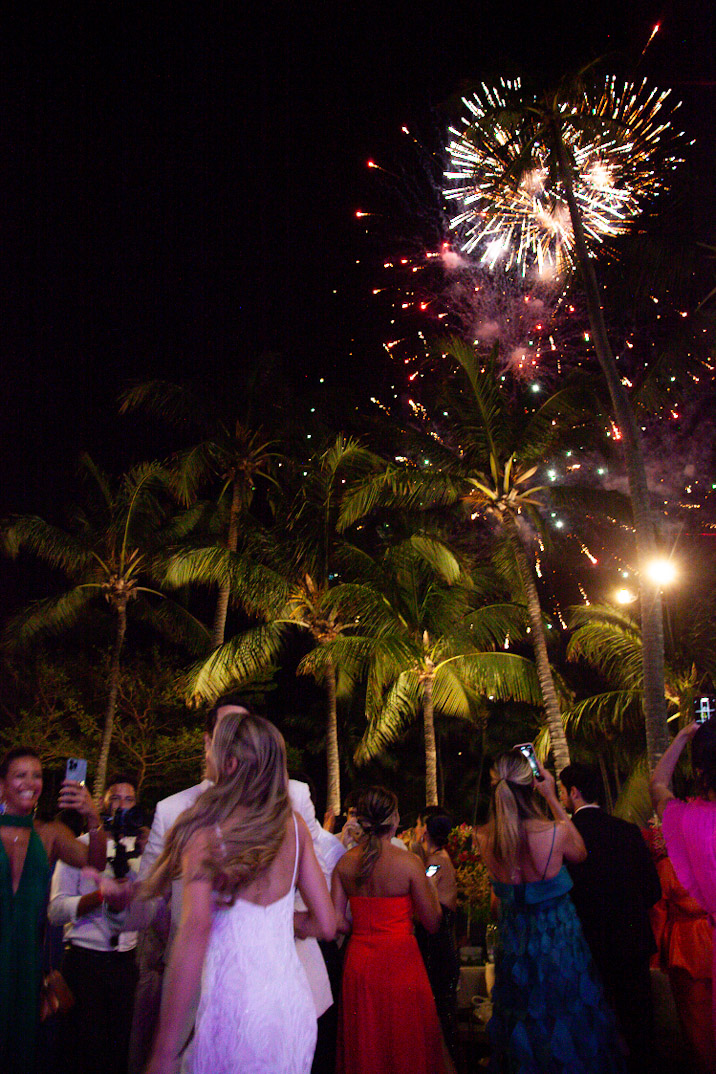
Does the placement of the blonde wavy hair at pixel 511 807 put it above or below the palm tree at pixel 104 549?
below

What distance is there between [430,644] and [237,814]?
14.7m

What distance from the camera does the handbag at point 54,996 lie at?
3781 mm

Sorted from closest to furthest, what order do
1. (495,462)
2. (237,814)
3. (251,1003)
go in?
(251,1003), (237,814), (495,462)

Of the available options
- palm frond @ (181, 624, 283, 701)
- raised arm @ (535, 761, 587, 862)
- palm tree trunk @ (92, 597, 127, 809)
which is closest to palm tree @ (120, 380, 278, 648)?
palm tree trunk @ (92, 597, 127, 809)

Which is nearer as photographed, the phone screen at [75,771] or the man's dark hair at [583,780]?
the phone screen at [75,771]

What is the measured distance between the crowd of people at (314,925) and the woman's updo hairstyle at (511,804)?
1 centimetres

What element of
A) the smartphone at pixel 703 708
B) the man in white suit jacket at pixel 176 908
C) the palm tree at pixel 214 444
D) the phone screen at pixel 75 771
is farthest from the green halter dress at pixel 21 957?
the palm tree at pixel 214 444

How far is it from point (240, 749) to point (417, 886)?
76.5 inches

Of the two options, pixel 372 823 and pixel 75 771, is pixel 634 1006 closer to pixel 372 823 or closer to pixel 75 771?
pixel 372 823

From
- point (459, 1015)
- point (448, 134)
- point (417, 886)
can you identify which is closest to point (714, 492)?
Answer: point (448, 134)

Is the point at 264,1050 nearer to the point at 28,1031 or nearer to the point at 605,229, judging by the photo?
the point at 28,1031

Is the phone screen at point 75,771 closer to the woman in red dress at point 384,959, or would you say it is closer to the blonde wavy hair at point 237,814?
the blonde wavy hair at point 237,814

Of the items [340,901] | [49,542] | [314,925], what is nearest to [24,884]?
[340,901]

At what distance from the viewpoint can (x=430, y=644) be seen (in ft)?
56.0
